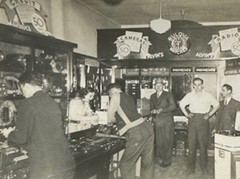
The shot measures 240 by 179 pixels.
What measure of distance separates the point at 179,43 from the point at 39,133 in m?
4.32

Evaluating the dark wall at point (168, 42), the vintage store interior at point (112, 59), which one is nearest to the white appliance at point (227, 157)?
the vintage store interior at point (112, 59)

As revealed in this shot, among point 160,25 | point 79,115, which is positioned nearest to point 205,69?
point 160,25

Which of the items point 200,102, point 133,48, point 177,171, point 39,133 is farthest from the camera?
point 133,48

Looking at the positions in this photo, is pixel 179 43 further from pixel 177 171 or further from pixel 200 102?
pixel 177 171

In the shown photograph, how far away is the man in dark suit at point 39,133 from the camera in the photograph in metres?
2.65

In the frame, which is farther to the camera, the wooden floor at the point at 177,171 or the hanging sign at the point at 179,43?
the hanging sign at the point at 179,43

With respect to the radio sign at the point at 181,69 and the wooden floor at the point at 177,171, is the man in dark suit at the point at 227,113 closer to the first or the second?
the wooden floor at the point at 177,171

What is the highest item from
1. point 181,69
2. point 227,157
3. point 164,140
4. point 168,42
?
point 168,42

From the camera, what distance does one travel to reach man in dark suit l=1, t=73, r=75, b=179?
2650 millimetres

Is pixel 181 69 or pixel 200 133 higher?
pixel 181 69

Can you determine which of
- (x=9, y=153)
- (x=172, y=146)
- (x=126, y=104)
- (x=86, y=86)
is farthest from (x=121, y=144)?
(x=172, y=146)

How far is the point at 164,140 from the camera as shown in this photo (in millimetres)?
6266

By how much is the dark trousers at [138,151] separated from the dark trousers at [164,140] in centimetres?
177

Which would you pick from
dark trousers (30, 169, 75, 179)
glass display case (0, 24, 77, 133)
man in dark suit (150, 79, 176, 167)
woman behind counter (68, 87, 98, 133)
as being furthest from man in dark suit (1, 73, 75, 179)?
man in dark suit (150, 79, 176, 167)
